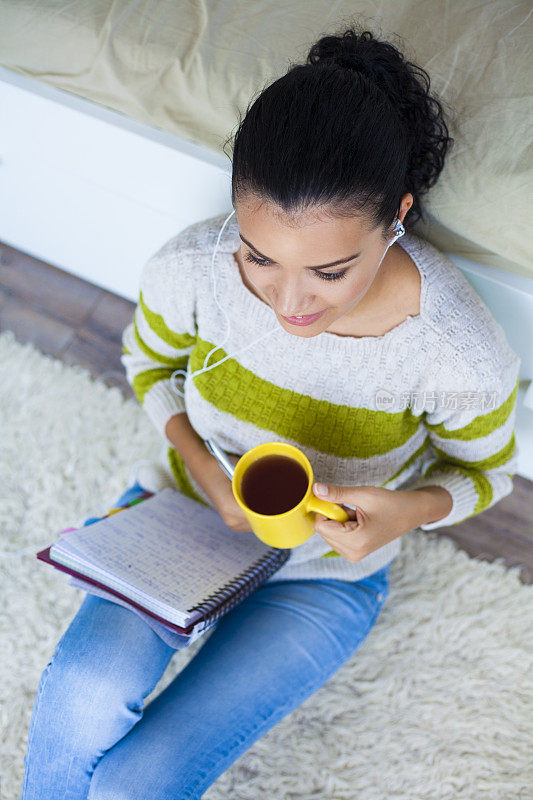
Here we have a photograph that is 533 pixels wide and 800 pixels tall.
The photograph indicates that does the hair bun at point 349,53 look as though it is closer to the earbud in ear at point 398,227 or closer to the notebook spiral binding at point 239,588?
the earbud in ear at point 398,227

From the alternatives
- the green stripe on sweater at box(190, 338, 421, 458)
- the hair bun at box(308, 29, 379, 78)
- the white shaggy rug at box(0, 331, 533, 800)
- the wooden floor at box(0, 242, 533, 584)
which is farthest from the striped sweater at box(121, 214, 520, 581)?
the wooden floor at box(0, 242, 533, 584)

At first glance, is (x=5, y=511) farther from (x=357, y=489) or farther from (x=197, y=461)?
(x=357, y=489)

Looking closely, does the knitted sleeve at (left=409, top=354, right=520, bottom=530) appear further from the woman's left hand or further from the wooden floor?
the wooden floor

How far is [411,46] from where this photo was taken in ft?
2.82

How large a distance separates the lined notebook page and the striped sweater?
0.11m

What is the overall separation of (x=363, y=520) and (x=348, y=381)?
0.60 ft

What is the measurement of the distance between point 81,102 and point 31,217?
A: 0.45m

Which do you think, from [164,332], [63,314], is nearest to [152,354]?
[164,332]

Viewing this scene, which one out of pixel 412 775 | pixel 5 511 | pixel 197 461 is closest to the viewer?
pixel 197 461

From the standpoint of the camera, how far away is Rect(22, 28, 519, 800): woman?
678 millimetres

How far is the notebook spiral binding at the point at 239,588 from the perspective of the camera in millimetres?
852

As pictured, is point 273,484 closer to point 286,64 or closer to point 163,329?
point 163,329

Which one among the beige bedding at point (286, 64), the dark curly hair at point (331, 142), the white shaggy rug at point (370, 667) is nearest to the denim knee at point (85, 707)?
the white shaggy rug at point (370, 667)

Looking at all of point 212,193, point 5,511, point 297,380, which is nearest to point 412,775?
point 297,380
